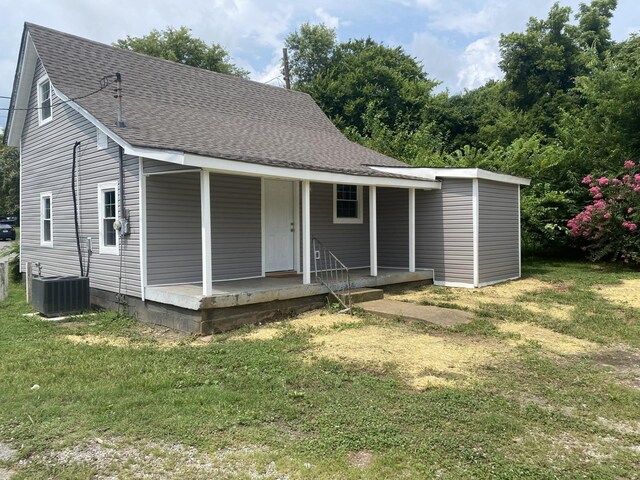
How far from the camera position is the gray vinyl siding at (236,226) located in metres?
9.10

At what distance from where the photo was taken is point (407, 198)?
11.8 meters

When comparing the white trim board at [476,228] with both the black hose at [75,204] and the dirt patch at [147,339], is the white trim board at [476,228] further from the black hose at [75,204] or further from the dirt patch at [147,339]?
the black hose at [75,204]

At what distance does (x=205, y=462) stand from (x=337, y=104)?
25.9 metres

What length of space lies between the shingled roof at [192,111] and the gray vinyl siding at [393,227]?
873mm

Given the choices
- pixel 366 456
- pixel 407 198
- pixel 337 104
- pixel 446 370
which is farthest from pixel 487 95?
pixel 366 456

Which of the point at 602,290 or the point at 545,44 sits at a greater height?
the point at 545,44

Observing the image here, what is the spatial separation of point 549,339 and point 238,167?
16.5ft

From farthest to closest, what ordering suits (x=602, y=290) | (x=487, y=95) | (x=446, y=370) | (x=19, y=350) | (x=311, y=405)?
(x=487, y=95)
(x=602, y=290)
(x=19, y=350)
(x=446, y=370)
(x=311, y=405)

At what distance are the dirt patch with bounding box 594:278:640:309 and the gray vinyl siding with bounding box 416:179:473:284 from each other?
271cm

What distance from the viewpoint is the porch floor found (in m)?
7.12

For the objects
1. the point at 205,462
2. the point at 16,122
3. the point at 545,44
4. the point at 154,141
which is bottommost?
the point at 205,462

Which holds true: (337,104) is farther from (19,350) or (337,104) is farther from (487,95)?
(19,350)

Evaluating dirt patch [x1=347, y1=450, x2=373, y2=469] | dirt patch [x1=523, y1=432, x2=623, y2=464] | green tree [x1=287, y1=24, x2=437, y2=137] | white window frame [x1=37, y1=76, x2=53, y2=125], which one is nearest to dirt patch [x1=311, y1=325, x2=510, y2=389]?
dirt patch [x1=523, y1=432, x2=623, y2=464]

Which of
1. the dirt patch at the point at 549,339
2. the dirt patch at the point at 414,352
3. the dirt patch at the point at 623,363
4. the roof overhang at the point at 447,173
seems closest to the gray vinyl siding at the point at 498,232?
the roof overhang at the point at 447,173
